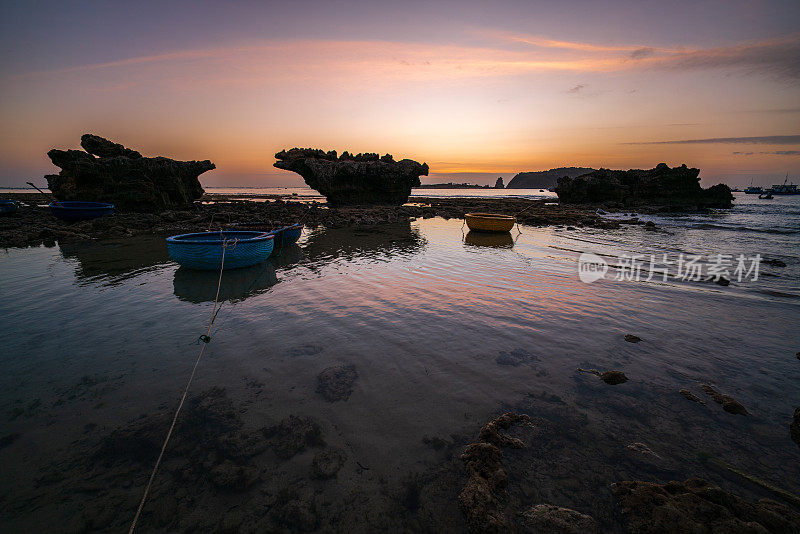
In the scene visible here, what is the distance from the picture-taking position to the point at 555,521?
298 cm

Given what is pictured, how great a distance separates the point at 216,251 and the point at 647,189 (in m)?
78.8

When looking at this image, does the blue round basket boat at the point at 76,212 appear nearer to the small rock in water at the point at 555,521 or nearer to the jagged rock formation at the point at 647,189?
the small rock in water at the point at 555,521

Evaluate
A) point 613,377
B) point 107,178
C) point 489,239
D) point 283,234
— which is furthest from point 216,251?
point 107,178

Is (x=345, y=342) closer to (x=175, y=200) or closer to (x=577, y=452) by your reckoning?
(x=577, y=452)

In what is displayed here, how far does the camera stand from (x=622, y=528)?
115 inches

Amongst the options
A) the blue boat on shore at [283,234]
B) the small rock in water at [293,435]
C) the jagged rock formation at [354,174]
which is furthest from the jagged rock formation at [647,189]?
the small rock in water at [293,435]

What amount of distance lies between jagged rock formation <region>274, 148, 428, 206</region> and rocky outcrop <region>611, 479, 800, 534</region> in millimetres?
51496

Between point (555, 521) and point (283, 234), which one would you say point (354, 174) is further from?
point (555, 521)

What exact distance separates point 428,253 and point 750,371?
1194cm

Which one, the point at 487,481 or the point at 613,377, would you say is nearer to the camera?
the point at 487,481

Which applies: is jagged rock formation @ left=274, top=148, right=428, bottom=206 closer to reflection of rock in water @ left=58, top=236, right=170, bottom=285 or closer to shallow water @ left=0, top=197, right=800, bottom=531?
reflection of rock in water @ left=58, top=236, right=170, bottom=285

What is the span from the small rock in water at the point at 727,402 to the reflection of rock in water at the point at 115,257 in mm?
16083

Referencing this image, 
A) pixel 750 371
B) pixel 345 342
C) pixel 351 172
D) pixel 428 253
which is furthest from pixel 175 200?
pixel 750 371

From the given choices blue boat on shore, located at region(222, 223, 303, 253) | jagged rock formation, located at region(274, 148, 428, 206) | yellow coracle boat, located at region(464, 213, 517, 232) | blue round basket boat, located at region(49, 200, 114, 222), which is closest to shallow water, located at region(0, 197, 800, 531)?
blue boat on shore, located at region(222, 223, 303, 253)
